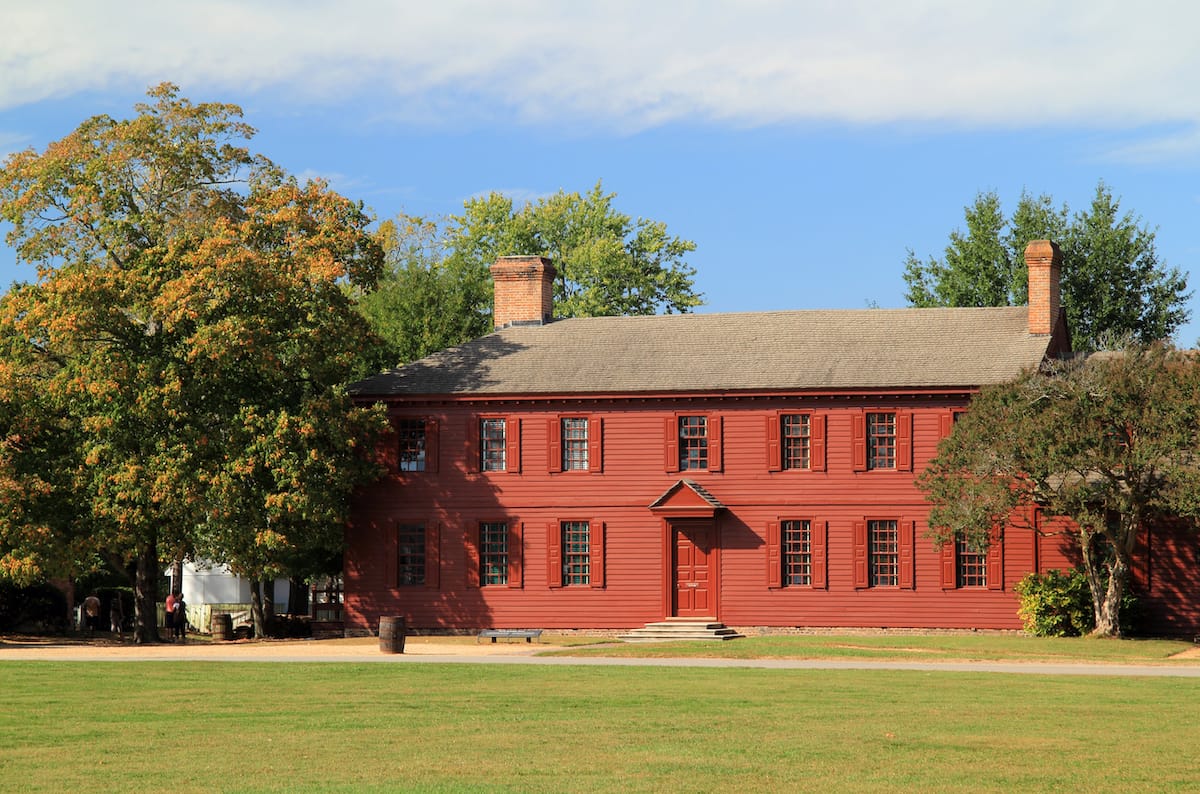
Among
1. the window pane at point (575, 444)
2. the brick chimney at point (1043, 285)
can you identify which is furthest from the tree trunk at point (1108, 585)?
the window pane at point (575, 444)

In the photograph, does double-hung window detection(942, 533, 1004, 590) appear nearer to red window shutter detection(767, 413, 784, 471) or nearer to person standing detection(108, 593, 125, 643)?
red window shutter detection(767, 413, 784, 471)

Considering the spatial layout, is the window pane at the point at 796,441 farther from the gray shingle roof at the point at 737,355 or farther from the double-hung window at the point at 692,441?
the double-hung window at the point at 692,441

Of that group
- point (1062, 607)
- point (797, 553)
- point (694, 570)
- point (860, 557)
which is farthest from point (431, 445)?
point (1062, 607)

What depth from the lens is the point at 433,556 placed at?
42031 mm

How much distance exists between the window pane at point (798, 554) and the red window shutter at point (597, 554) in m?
4.39

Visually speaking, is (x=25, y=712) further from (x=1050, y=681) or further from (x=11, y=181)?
(x=11, y=181)

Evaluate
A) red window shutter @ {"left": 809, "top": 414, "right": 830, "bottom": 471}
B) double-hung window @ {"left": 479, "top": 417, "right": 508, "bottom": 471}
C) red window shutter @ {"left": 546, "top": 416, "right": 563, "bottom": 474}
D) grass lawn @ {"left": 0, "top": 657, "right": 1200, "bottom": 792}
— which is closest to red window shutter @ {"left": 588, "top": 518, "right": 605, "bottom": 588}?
red window shutter @ {"left": 546, "top": 416, "right": 563, "bottom": 474}

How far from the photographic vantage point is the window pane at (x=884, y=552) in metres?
40.2

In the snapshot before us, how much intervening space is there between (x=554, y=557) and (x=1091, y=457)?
13.1 meters

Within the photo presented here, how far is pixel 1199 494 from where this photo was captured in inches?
1339

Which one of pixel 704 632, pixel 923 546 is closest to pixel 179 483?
pixel 704 632

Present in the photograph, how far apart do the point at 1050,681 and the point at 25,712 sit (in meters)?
14.2

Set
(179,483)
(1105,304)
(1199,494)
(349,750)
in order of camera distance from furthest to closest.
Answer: (1105,304), (179,483), (1199,494), (349,750)

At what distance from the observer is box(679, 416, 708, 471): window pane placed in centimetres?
4125
